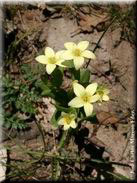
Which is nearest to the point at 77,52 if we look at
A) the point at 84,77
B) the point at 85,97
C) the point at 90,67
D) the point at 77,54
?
the point at 77,54

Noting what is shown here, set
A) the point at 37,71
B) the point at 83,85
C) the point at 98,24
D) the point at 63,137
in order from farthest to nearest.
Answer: the point at 98,24 → the point at 37,71 → the point at 63,137 → the point at 83,85

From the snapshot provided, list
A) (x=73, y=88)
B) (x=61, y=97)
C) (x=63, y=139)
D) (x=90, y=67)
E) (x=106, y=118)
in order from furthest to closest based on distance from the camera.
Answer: (x=90, y=67) → (x=106, y=118) → (x=63, y=139) → (x=61, y=97) → (x=73, y=88)

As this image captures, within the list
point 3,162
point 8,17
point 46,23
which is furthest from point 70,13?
point 3,162

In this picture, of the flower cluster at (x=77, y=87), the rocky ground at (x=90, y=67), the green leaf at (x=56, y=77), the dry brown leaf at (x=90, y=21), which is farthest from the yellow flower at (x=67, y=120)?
→ the dry brown leaf at (x=90, y=21)

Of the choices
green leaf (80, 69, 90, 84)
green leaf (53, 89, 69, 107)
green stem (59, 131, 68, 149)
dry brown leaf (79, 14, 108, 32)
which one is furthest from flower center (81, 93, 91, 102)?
dry brown leaf (79, 14, 108, 32)

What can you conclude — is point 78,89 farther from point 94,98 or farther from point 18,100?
point 18,100

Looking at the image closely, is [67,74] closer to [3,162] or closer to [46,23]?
[46,23]
